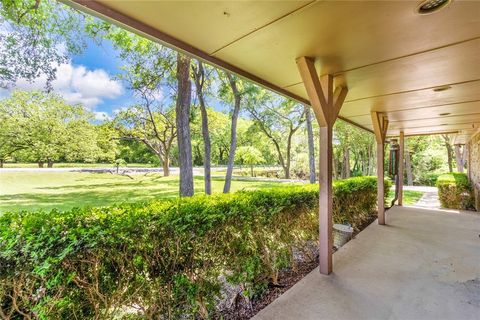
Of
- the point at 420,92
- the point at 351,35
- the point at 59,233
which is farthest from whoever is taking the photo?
the point at 420,92

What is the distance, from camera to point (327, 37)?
1.90 meters

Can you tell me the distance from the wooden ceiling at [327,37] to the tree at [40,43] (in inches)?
223

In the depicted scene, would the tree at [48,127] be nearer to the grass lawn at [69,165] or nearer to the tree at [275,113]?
the grass lawn at [69,165]

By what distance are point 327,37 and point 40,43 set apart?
6.94m

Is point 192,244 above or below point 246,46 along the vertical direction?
→ below

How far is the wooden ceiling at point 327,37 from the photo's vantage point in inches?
59.9

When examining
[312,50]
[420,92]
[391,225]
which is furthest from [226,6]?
[391,225]

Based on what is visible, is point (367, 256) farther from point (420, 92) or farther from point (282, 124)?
point (282, 124)

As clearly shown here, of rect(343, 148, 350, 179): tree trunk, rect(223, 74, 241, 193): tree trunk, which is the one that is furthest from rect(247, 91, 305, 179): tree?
rect(343, 148, 350, 179): tree trunk

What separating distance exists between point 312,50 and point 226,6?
1.00 metres

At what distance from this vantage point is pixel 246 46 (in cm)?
205

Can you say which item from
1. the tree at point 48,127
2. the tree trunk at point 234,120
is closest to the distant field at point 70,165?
the tree at point 48,127

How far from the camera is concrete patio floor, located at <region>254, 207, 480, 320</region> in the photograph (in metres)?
2.18

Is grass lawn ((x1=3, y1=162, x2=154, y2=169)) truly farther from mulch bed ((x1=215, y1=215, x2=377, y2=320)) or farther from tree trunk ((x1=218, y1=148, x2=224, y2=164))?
mulch bed ((x1=215, y1=215, x2=377, y2=320))
